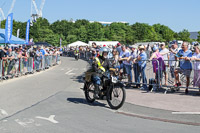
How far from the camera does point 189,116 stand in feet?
23.5

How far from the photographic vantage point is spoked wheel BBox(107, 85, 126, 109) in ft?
25.8

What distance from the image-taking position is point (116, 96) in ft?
26.6

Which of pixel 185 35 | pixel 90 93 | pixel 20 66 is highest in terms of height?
pixel 185 35

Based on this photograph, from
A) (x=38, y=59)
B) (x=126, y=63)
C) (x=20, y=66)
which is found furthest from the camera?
(x=38, y=59)

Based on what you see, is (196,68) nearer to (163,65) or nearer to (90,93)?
(163,65)

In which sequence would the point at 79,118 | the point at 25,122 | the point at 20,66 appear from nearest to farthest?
1. the point at 25,122
2. the point at 79,118
3. the point at 20,66

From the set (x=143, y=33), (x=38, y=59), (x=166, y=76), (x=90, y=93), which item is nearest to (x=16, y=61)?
(x=38, y=59)

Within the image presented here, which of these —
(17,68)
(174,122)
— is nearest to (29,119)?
(174,122)

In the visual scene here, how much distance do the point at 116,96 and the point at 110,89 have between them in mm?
278

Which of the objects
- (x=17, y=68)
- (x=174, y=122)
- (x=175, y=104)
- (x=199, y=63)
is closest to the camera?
(x=174, y=122)

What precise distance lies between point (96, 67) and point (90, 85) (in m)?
0.87

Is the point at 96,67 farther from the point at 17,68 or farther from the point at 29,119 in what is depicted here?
the point at 17,68

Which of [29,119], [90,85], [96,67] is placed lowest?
[29,119]

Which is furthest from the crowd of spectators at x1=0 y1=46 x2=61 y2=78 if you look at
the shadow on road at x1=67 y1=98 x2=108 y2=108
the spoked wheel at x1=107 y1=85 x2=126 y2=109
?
the spoked wheel at x1=107 y1=85 x2=126 y2=109
